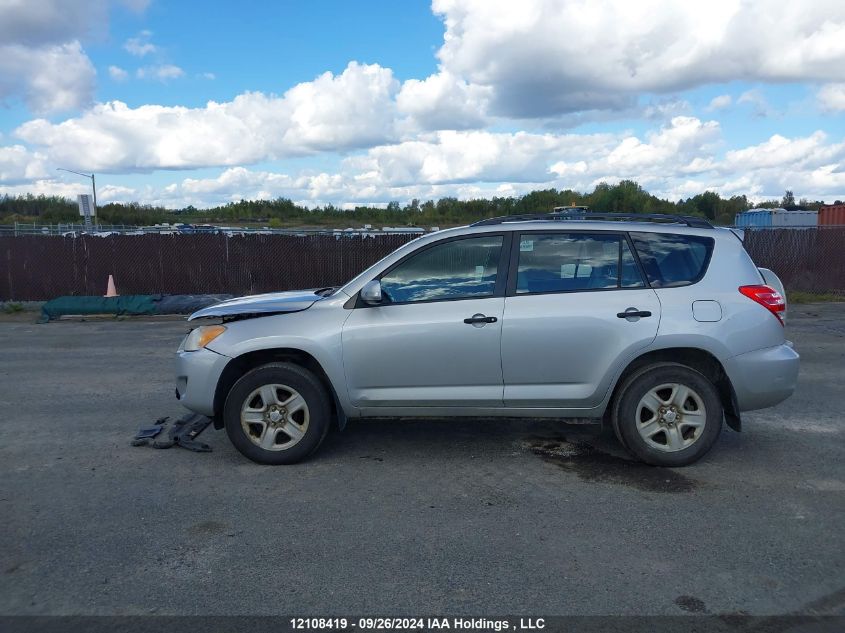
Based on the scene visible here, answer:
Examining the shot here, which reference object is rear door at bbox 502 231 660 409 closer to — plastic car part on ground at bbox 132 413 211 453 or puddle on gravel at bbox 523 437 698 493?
puddle on gravel at bbox 523 437 698 493

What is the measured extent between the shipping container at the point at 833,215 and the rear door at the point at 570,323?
22.3 meters

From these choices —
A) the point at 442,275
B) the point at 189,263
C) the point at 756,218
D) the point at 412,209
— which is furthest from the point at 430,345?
the point at 412,209

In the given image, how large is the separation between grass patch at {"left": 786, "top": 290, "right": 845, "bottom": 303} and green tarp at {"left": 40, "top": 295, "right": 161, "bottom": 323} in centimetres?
1421

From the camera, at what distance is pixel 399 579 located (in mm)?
3797

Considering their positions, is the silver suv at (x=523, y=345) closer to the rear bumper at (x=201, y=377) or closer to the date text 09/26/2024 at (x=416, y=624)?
the rear bumper at (x=201, y=377)

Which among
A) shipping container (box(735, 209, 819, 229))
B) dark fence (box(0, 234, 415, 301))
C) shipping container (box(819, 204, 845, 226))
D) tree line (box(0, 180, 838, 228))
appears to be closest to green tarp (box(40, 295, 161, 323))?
dark fence (box(0, 234, 415, 301))

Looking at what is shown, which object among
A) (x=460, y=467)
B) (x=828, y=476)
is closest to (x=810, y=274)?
(x=828, y=476)

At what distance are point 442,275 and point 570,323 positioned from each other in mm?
996

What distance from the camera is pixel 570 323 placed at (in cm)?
531

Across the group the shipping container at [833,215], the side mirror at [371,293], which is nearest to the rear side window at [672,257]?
the side mirror at [371,293]

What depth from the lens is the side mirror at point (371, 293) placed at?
17.5 ft

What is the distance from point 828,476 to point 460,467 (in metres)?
2.60

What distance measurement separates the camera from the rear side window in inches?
215

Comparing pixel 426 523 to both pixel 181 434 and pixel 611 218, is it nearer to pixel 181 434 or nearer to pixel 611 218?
pixel 181 434
